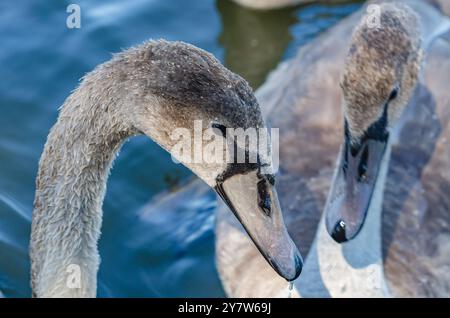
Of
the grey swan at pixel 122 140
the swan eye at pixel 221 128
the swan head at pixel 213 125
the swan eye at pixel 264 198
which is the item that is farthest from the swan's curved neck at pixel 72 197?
the swan eye at pixel 264 198

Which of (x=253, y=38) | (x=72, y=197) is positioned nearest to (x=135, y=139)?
(x=253, y=38)

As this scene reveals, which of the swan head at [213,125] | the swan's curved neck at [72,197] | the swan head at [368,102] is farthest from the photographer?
the swan head at [368,102]

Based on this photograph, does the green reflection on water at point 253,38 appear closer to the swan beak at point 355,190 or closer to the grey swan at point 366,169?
the grey swan at point 366,169

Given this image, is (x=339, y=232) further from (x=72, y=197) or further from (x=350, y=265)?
(x=72, y=197)

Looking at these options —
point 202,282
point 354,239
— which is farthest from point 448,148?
point 202,282

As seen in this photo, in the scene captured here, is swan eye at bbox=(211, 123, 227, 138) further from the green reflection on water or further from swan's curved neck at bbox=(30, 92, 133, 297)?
the green reflection on water

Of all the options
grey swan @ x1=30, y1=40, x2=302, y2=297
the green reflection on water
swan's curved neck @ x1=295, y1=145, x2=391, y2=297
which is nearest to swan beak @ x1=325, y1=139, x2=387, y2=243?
swan's curved neck @ x1=295, y1=145, x2=391, y2=297

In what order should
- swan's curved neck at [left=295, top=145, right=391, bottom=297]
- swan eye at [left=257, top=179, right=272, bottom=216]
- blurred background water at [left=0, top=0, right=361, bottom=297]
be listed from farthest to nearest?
blurred background water at [left=0, top=0, right=361, bottom=297]
swan's curved neck at [left=295, top=145, right=391, bottom=297]
swan eye at [left=257, top=179, right=272, bottom=216]
